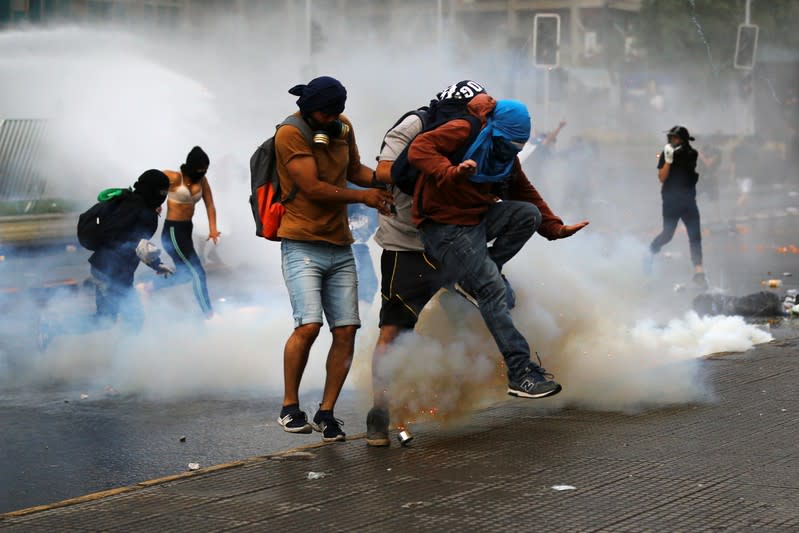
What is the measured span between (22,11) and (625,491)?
92.3ft

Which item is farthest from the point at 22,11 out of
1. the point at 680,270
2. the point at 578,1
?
the point at 578,1

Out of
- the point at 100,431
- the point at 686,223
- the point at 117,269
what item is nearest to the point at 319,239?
the point at 100,431

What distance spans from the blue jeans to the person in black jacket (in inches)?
132

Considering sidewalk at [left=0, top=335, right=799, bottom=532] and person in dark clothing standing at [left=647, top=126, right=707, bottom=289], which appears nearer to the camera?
sidewalk at [left=0, top=335, right=799, bottom=532]

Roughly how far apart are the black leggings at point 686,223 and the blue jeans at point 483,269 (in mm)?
8159

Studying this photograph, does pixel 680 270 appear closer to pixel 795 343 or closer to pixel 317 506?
pixel 795 343

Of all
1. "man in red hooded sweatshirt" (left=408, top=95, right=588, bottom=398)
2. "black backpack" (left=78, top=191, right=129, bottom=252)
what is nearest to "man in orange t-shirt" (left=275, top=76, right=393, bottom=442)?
"man in red hooded sweatshirt" (left=408, top=95, right=588, bottom=398)

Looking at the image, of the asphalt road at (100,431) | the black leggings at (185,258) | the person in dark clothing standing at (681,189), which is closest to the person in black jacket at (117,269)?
the asphalt road at (100,431)

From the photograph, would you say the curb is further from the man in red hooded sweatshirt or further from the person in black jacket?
the person in black jacket

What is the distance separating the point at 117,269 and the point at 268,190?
319cm

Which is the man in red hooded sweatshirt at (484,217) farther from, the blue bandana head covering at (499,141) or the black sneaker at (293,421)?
the black sneaker at (293,421)

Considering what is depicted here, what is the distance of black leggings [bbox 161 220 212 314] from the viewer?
10023mm

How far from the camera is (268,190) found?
20.0 ft

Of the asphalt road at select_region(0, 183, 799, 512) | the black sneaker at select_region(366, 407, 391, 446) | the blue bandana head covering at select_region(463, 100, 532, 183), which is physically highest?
the blue bandana head covering at select_region(463, 100, 532, 183)
